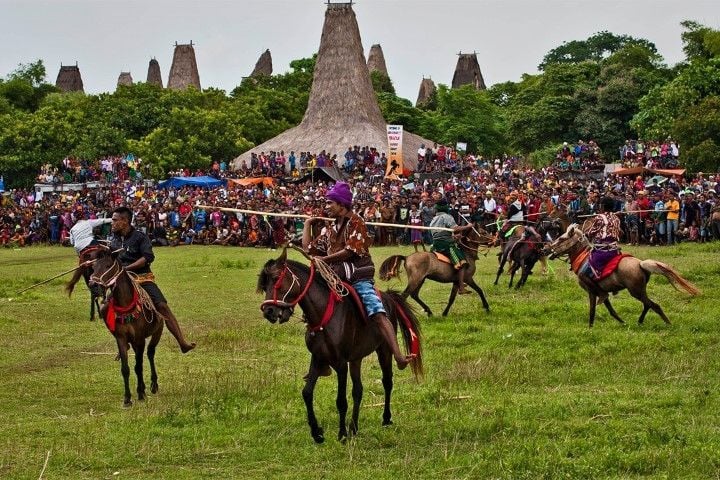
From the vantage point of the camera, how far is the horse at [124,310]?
41.5ft

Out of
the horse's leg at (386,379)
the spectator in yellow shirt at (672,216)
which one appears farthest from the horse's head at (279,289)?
the spectator in yellow shirt at (672,216)

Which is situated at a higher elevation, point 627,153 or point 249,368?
point 627,153

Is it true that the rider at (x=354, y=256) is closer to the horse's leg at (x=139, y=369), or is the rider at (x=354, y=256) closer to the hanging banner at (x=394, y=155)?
the horse's leg at (x=139, y=369)

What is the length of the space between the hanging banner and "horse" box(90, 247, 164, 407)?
3477 centimetres

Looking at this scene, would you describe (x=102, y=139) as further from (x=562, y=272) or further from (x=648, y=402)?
(x=648, y=402)

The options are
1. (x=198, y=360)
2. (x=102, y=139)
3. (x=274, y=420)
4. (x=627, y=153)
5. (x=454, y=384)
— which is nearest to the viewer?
(x=274, y=420)

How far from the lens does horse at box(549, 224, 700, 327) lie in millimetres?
16875

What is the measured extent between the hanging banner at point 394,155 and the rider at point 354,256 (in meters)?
36.9

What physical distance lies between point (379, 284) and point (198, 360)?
9532 millimetres

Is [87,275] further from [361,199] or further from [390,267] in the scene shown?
[361,199]

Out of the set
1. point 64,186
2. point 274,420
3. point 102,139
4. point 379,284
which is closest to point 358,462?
point 274,420

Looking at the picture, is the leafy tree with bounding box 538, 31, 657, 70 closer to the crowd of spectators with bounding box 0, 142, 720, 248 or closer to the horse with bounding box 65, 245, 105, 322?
the crowd of spectators with bounding box 0, 142, 720, 248

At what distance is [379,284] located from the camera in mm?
24828

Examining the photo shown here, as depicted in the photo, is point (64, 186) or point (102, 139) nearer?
point (64, 186)
